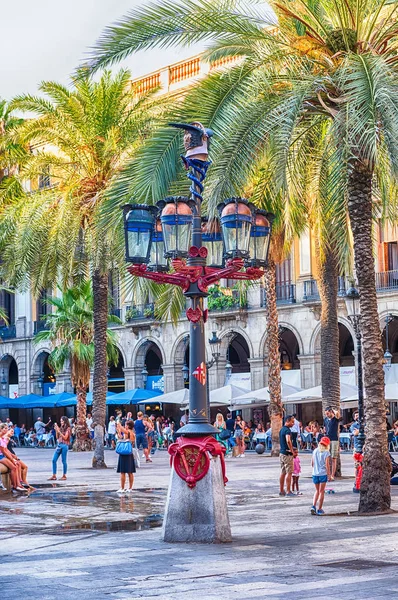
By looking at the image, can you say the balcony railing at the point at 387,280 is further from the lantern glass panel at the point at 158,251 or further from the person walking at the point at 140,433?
the lantern glass panel at the point at 158,251

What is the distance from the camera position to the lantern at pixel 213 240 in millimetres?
→ 13727

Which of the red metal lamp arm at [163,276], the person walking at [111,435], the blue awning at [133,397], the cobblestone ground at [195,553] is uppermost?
the red metal lamp arm at [163,276]

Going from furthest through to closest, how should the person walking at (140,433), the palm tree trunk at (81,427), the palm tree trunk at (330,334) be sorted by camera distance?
the palm tree trunk at (81,427) < the person walking at (140,433) < the palm tree trunk at (330,334)

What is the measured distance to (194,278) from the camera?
12.3m

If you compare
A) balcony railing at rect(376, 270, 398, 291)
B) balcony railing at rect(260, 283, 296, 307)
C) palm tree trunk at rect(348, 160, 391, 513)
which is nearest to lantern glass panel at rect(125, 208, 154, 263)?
palm tree trunk at rect(348, 160, 391, 513)

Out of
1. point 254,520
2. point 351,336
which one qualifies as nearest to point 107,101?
point 254,520

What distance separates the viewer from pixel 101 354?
92.2 ft

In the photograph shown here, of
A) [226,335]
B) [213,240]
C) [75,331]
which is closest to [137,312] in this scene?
[226,335]

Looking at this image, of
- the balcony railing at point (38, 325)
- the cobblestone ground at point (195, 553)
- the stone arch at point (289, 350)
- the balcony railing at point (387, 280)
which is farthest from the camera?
the balcony railing at point (38, 325)

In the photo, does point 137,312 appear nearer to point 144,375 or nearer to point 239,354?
point 144,375

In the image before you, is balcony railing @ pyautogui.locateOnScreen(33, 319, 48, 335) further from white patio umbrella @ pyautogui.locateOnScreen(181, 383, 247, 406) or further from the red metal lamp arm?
the red metal lamp arm

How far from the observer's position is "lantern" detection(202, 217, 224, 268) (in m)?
13.7

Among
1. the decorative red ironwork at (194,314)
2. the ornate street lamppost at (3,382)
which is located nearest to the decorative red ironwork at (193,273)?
the decorative red ironwork at (194,314)

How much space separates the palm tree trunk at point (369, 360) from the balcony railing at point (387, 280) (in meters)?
24.4
